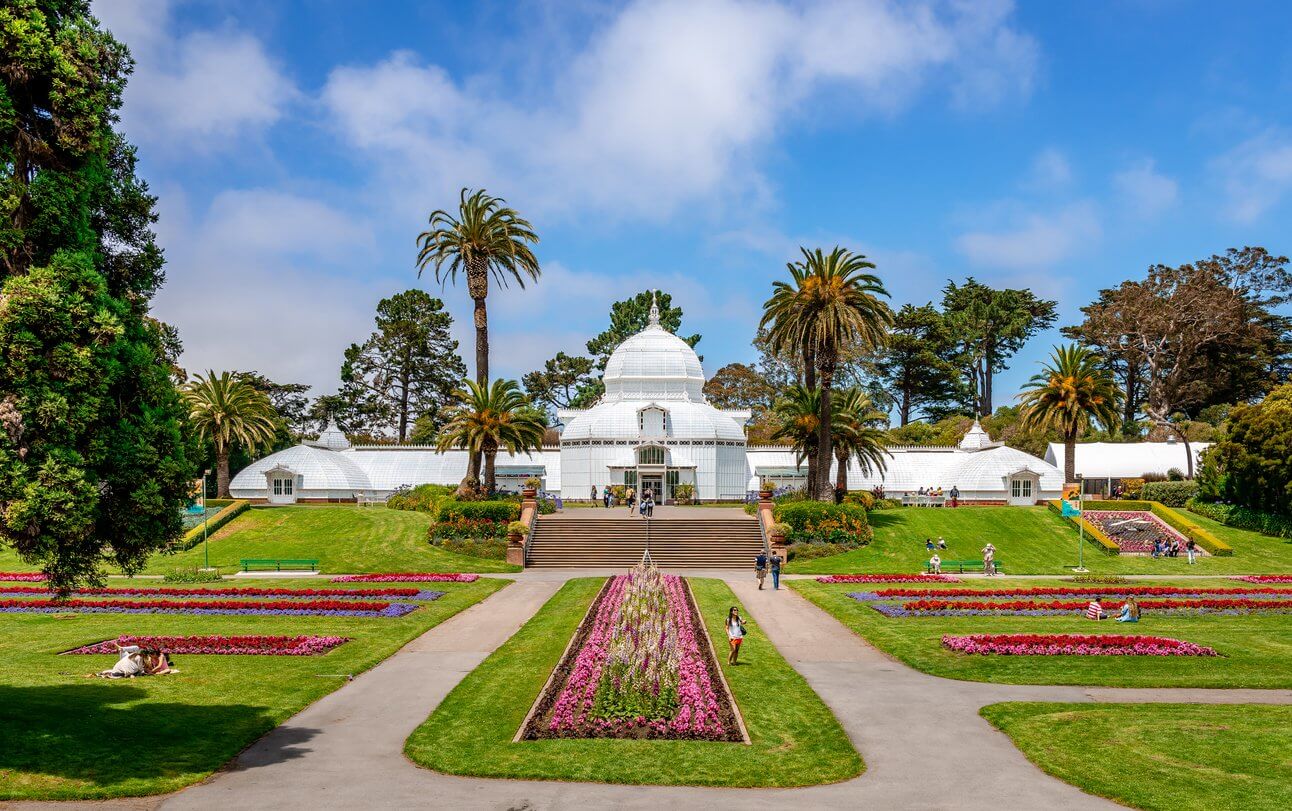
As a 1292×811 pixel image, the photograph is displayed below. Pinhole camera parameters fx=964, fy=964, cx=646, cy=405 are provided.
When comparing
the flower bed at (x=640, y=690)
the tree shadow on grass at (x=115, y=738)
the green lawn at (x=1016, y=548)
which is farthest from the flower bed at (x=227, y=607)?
the green lawn at (x=1016, y=548)

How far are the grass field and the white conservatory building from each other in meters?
13.1

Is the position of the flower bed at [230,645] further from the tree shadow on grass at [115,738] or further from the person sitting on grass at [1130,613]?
the person sitting on grass at [1130,613]

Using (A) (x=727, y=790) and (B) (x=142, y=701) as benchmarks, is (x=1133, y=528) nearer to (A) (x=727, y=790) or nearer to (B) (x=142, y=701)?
(A) (x=727, y=790)

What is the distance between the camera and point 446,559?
46000 mm

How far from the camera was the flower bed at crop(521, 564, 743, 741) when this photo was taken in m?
16.3

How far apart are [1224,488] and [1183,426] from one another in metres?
31.9

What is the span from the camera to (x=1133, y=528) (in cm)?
5444

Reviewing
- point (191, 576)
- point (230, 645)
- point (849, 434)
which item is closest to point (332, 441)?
point (191, 576)

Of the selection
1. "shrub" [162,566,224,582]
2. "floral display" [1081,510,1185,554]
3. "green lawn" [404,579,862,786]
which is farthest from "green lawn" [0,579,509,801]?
"floral display" [1081,510,1185,554]

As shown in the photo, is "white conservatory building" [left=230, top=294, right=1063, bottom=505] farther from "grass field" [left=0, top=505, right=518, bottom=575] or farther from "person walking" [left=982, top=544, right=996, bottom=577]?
"person walking" [left=982, top=544, right=996, bottom=577]

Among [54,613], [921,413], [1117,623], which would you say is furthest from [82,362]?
[921,413]

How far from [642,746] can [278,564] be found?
108 feet

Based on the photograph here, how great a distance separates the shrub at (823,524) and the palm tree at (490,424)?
15.6 metres

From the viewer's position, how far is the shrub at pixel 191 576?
3956 centimetres
